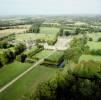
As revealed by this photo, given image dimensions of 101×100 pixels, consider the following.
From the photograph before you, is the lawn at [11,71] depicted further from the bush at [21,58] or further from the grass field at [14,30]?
the grass field at [14,30]

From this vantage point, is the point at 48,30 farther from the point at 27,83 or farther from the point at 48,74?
the point at 27,83

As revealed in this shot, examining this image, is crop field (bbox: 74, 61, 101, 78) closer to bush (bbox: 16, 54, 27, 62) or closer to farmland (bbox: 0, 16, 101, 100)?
farmland (bbox: 0, 16, 101, 100)

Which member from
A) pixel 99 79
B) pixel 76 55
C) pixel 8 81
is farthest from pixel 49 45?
pixel 99 79

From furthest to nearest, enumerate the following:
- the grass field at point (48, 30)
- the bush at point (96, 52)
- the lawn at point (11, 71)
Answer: the grass field at point (48, 30) < the bush at point (96, 52) < the lawn at point (11, 71)

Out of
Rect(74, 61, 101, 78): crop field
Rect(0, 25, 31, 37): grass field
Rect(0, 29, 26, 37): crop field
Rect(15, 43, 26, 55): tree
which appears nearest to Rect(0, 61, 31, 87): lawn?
Rect(15, 43, 26, 55): tree

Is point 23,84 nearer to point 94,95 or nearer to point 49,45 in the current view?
point 94,95

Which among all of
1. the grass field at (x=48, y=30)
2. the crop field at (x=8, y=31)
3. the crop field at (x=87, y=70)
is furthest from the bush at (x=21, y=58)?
the grass field at (x=48, y=30)
